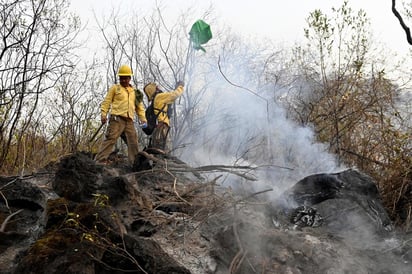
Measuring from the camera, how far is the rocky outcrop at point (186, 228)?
3.90 meters

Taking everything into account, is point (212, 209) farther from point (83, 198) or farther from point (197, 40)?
point (197, 40)

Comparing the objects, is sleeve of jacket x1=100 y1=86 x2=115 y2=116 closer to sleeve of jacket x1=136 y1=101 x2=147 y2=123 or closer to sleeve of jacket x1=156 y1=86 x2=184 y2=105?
sleeve of jacket x1=136 y1=101 x2=147 y2=123

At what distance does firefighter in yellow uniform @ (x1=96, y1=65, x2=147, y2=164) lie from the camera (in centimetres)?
676

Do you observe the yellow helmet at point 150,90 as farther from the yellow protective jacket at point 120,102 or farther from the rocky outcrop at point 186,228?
the rocky outcrop at point 186,228

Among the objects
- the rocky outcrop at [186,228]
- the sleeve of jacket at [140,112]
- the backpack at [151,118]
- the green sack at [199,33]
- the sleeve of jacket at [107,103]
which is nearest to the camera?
the rocky outcrop at [186,228]

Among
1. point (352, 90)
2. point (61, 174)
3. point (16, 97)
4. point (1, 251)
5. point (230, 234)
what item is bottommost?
point (1, 251)

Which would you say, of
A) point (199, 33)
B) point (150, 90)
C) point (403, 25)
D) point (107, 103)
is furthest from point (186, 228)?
point (403, 25)

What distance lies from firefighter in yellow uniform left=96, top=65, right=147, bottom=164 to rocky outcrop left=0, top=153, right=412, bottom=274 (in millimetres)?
1129

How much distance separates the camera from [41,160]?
10641mm

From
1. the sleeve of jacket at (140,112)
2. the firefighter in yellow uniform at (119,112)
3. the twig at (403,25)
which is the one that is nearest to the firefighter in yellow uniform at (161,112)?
the sleeve of jacket at (140,112)

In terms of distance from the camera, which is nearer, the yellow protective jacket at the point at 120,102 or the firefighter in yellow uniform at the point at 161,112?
the yellow protective jacket at the point at 120,102

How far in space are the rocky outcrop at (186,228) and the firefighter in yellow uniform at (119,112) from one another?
1129 mm

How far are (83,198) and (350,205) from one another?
305 centimetres

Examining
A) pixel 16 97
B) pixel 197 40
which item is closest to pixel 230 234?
pixel 197 40
